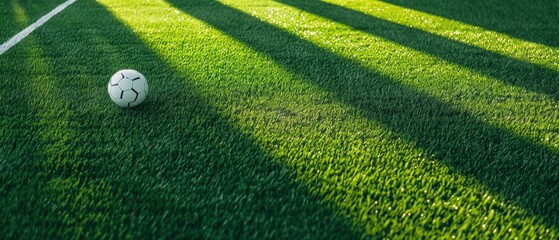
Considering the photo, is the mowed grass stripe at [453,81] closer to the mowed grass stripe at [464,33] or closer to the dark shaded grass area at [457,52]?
the dark shaded grass area at [457,52]

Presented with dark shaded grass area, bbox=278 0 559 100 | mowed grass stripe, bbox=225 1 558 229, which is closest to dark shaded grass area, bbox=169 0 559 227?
mowed grass stripe, bbox=225 1 558 229

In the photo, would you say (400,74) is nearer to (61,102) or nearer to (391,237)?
(391,237)

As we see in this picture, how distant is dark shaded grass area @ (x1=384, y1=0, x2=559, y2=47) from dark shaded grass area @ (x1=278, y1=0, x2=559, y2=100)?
719 millimetres

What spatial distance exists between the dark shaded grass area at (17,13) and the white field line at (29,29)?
0.15 feet

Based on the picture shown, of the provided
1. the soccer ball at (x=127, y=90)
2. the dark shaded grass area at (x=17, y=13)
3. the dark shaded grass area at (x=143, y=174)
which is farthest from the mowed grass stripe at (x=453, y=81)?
the dark shaded grass area at (x=17, y=13)

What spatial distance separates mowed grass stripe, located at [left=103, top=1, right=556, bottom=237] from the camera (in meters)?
1.86

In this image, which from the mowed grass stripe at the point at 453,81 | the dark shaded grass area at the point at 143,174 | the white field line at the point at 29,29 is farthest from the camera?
the white field line at the point at 29,29

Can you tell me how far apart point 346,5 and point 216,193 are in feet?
12.6

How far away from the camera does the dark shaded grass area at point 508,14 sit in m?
4.42

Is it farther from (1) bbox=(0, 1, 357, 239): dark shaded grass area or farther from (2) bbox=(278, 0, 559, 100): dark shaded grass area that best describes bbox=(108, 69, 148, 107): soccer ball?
(2) bbox=(278, 0, 559, 100): dark shaded grass area

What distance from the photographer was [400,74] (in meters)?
3.32

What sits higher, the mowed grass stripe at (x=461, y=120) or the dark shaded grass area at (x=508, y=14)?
the mowed grass stripe at (x=461, y=120)

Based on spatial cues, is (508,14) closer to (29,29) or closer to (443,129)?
(443,129)

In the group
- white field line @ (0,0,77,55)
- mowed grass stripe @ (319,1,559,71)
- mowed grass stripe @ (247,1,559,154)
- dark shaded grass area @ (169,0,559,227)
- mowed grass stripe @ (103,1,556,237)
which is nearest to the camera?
mowed grass stripe @ (103,1,556,237)
